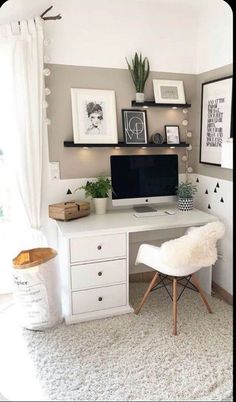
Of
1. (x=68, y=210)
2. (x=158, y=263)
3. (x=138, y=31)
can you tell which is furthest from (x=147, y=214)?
(x=138, y=31)

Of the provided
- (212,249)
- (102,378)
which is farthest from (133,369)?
(212,249)

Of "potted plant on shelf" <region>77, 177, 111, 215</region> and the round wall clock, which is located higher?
the round wall clock

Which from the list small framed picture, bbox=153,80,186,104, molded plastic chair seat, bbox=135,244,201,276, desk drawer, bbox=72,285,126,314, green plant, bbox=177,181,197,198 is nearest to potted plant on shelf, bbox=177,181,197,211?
green plant, bbox=177,181,197,198

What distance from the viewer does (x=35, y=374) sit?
1820mm

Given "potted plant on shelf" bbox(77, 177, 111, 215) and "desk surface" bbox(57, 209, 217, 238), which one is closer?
"desk surface" bbox(57, 209, 217, 238)

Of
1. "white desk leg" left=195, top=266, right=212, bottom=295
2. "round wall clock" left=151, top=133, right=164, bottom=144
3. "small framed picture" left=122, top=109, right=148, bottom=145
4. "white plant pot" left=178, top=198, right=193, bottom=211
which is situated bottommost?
"white desk leg" left=195, top=266, right=212, bottom=295

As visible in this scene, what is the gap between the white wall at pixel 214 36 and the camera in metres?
2.49

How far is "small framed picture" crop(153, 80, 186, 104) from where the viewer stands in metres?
2.82

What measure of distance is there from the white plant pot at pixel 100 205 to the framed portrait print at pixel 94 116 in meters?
0.48

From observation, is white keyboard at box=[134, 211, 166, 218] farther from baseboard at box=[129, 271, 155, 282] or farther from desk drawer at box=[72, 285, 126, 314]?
baseboard at box=[129, 271, 155, 282]

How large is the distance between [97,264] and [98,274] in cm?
8

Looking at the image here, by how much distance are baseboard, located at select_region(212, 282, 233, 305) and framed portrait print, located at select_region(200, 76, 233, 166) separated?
1.05 meters

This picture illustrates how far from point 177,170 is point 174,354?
1.49 m

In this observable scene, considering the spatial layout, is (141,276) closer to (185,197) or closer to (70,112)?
(185,197)
